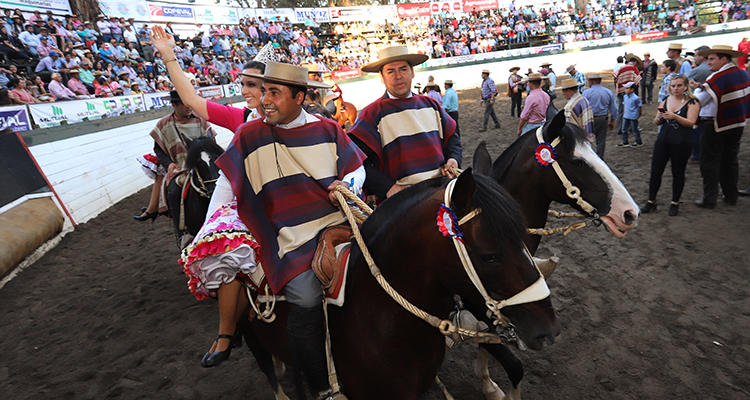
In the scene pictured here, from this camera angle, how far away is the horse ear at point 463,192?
1.49 meters

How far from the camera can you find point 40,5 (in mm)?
14492

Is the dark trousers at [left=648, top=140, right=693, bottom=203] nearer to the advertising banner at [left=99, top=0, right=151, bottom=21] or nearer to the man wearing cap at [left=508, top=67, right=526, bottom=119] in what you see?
the man wearing cap at [left=508, top=67, right=526, bottom=119]

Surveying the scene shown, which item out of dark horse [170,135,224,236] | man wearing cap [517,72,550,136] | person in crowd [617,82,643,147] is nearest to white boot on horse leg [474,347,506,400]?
dark horse [170,135,224,236]

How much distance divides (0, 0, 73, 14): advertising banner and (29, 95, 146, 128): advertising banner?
715 centimetres

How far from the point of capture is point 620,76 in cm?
1002

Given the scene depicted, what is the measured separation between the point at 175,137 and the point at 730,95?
7.59 m

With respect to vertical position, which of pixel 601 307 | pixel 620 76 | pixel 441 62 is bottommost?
pixel 601 307

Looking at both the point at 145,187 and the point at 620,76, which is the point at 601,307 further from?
the point at 145,187

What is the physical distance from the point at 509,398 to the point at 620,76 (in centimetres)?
1008

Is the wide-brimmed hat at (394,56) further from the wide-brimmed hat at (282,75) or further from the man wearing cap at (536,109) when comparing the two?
the man wearing cap at (536,109)

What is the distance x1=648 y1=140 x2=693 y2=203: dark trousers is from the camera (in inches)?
215

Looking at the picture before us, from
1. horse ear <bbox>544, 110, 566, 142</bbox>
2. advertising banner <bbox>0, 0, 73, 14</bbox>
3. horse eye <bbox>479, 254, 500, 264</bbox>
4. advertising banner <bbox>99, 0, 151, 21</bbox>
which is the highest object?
advertising banner <bbox>99, 0, 151, 21</bbox>

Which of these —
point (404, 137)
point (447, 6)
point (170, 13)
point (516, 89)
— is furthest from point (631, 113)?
point (447, 6)

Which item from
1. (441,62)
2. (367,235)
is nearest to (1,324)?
(367,235)
